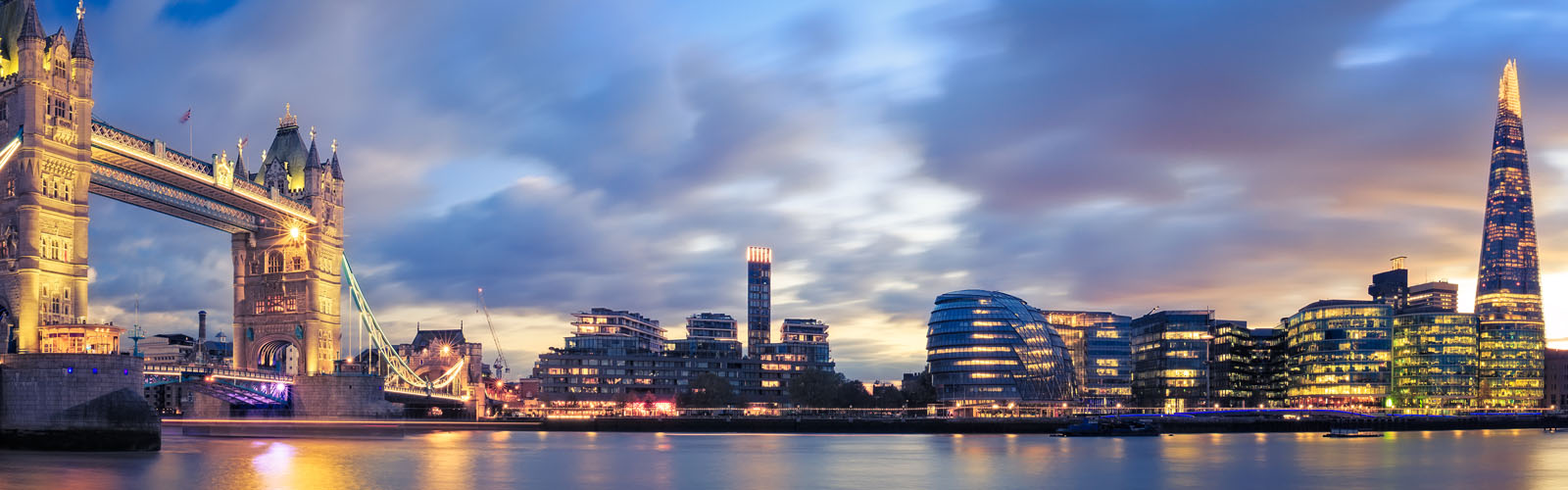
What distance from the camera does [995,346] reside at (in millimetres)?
178250

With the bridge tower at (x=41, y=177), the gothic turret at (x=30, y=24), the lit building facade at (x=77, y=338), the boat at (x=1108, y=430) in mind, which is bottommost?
the boat at (x=1108, y=430)

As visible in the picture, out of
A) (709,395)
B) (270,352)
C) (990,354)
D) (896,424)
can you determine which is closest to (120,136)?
(270,352)

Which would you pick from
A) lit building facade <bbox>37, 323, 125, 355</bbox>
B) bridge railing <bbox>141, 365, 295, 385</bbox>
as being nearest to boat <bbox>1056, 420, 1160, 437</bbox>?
bridge railing <bbox>141, 365, 295, 385</bbox>

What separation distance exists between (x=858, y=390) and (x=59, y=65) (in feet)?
456

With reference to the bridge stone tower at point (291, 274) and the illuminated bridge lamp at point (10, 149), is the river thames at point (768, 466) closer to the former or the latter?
the bridge stone tower at point (291, 274)

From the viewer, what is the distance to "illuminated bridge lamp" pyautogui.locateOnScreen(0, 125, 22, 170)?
71.3 metres

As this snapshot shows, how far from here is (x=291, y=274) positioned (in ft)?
360

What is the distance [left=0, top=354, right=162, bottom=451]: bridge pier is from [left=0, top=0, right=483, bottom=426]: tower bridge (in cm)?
403

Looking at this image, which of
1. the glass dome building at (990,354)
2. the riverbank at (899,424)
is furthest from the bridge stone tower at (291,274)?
the glass dome building at (990,354)

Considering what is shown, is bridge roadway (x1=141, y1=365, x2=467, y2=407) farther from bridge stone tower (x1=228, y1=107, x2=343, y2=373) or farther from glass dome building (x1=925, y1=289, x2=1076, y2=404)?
glass dome building (x1=925, y1=289, x2=1076, y2=404)

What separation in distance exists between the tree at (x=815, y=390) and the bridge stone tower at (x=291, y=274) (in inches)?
3269

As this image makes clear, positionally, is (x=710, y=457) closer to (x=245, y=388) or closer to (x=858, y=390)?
(x=245, y=388)

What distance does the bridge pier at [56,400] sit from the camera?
6619 cm

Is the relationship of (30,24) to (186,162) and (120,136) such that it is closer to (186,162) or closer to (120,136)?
(120,136)
